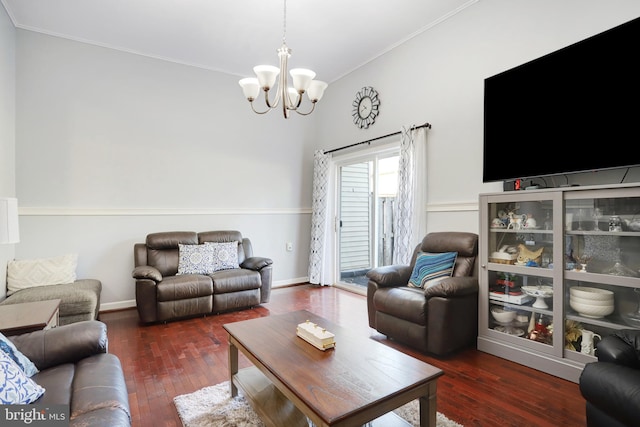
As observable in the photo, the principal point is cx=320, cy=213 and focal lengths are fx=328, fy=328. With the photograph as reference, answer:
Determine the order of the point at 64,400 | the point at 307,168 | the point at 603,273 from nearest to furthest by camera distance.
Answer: the point at 64,400 → the point at 603,273 → the point at 307,168

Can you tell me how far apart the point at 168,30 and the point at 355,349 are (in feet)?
12.8

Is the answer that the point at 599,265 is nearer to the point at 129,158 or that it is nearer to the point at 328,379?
the point at 328,379

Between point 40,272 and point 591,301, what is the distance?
488cm

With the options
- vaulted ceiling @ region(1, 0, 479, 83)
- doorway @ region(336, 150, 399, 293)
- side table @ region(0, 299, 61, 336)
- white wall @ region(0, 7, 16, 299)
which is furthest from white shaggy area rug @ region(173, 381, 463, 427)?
vaulted ceiling @ region(1, 0, 479, 83)

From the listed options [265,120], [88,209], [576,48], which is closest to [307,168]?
[265,120]

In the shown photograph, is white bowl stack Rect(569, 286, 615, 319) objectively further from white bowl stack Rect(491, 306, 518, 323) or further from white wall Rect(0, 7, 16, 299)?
white wall Rect(0, 7, 16, 299)

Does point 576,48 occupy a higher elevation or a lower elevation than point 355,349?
higher

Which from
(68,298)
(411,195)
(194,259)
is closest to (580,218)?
(411,195)

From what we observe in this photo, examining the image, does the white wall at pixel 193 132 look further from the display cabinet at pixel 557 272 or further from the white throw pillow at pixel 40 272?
the display cabinet at pixel 557 272

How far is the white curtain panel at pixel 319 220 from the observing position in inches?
205

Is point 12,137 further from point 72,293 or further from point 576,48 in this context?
point 576,48

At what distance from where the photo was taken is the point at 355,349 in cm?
179

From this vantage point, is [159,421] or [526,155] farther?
[526,155]

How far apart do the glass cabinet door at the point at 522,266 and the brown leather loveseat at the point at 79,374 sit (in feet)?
8.66
